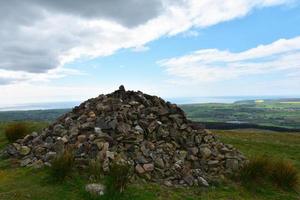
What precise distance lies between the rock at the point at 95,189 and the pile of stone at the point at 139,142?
5.40 ft

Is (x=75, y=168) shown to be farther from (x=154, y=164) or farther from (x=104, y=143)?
(x=154, y=164)

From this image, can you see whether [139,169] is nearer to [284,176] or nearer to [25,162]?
[25,162]

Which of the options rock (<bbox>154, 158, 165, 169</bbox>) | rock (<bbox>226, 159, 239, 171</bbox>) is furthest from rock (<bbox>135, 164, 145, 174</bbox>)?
rock (<bbox>226, 159, 239, 171</bbox>)

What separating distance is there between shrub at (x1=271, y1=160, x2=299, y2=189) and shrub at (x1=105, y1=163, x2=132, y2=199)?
23.7ft

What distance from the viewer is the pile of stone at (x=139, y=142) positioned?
50.6ft

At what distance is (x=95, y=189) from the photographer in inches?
505

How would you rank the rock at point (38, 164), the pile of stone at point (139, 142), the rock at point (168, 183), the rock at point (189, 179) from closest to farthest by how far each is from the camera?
the rock at point (168, 183) < the rock at point (189, 179) < the pile of stone at point (139, 142) < the rock at point (38, 164)

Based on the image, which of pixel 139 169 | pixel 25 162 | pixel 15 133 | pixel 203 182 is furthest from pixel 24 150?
pixel 203 182

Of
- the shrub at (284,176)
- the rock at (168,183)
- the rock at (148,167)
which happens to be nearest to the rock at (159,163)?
the rock at (148,167)

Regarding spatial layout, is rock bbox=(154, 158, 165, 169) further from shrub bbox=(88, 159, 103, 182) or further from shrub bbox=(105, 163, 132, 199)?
shrub bbox=(88, 159, 103, 182)

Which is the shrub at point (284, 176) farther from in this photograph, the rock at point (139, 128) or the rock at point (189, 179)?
the rock at point (139, 128)

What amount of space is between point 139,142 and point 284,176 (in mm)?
7081

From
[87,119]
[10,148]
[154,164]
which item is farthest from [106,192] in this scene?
[10,148]

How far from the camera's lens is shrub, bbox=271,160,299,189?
15.8 meters
